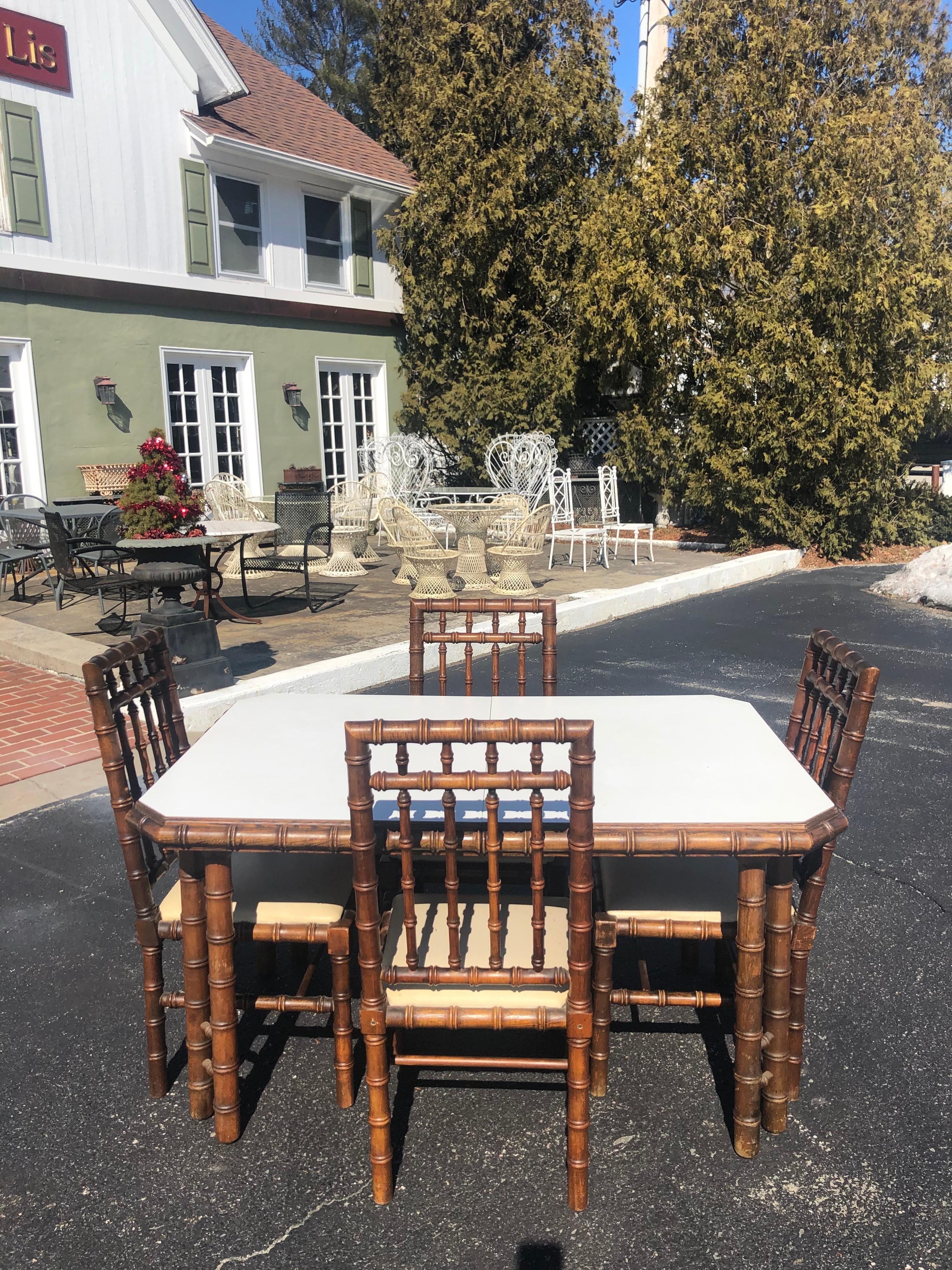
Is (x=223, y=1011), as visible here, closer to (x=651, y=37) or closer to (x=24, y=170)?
(x=24, y=170)

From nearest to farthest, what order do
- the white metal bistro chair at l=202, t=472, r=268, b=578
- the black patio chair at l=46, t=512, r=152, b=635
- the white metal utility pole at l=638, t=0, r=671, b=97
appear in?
the black patio chair at l=46, t=512, r=152, b=635 → the white metal bistro chair at l=202, t=472, r=268, b=578 → the white metal utility pole at l=638, t=0, r=671, b=97

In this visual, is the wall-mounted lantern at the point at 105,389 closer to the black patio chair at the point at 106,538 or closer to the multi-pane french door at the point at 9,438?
the multi-pane french door at the point at 9,438

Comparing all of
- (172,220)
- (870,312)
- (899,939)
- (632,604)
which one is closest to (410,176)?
(172,220)

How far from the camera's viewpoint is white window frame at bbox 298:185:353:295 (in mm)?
13180

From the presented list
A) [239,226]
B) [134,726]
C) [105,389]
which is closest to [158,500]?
[134,726]

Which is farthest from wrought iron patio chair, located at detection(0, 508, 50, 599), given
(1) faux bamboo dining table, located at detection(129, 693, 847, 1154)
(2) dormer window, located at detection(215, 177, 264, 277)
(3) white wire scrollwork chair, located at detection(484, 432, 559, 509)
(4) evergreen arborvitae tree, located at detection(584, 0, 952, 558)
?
(4) evergreen arborvitae tree, located at detection(584, 0, 952, 558)

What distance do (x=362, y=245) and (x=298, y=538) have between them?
6.31 m

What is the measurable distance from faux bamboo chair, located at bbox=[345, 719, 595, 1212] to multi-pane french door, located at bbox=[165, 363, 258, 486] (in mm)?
10279

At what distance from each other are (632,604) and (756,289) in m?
5.27

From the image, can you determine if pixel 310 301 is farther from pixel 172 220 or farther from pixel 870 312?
pixel 870 312

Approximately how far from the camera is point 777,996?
84.8 inches

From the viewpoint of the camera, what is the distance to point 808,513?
1224 centimetres

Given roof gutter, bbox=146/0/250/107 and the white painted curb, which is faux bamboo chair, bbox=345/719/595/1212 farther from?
roof gutter, bbox=146/0/250/107

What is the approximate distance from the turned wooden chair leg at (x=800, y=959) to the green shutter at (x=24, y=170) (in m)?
10.5
